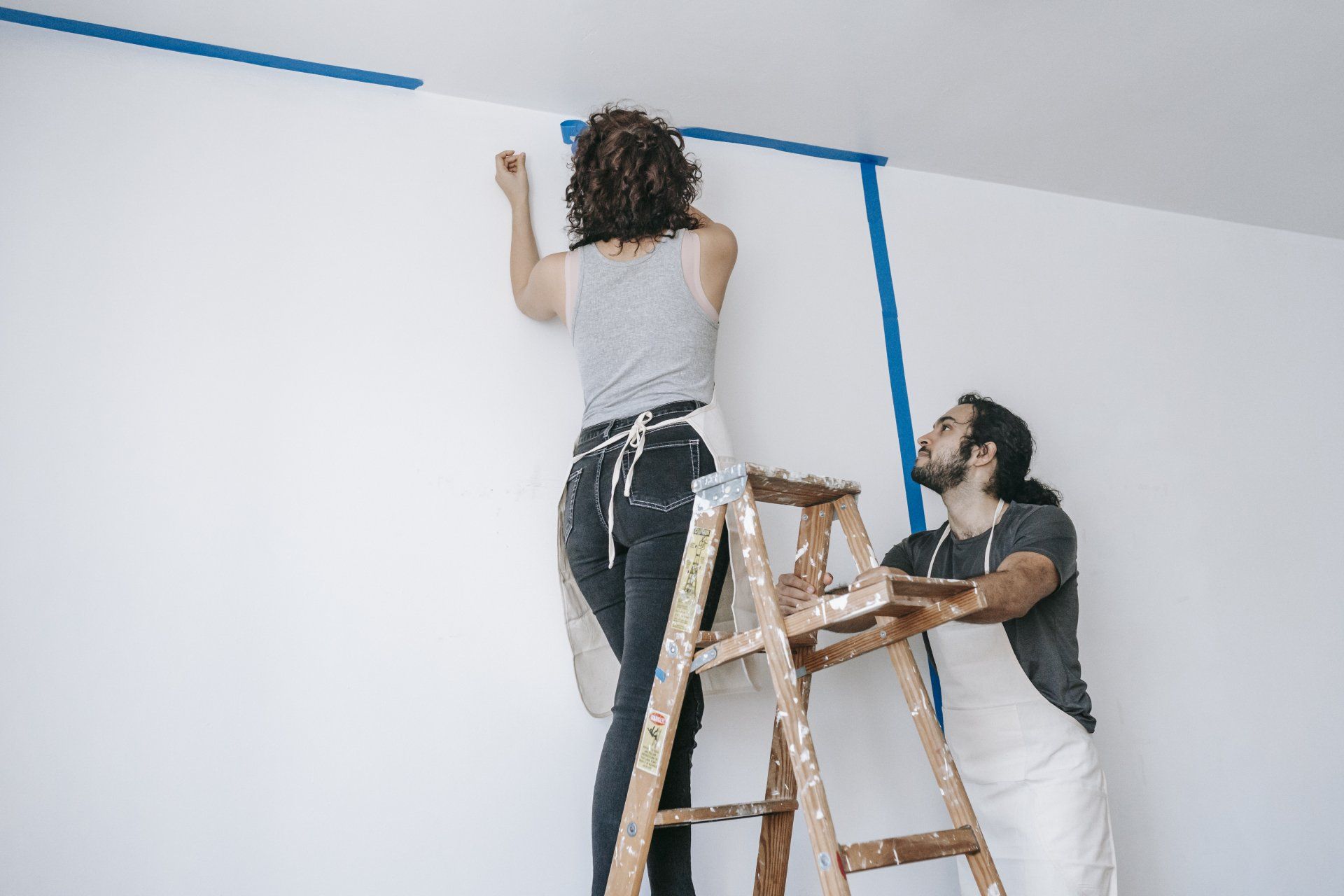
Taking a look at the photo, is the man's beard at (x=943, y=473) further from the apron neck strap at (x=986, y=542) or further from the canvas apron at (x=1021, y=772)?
the canvas apron at (x=1021, y=772)

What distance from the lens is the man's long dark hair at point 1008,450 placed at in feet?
7.13

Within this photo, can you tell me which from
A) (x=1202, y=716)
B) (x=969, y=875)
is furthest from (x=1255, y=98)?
(x=969, y=875)

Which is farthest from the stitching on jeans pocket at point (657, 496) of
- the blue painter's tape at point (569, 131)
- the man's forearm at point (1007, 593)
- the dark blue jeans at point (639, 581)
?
the blue painter's tape at point (569, 131)

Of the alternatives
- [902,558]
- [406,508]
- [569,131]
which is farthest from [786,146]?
[406,508]

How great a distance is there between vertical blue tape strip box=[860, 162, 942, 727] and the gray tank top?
0.82m

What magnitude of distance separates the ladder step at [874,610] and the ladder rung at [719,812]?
0.66ft

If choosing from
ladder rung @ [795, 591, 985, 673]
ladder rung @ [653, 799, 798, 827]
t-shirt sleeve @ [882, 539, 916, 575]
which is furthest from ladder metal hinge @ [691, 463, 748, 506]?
t-shirt sleeve @ [882, 539, 916, 575]

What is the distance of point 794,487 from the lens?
A: 4.97ft

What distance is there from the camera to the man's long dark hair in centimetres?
217

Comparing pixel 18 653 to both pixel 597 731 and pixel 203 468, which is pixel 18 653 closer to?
pixel 203 468

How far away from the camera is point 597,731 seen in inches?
74.9

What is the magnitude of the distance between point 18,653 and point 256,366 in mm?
644

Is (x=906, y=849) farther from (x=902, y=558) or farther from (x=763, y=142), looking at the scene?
(x=763, y=142)

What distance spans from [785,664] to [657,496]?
380mm
